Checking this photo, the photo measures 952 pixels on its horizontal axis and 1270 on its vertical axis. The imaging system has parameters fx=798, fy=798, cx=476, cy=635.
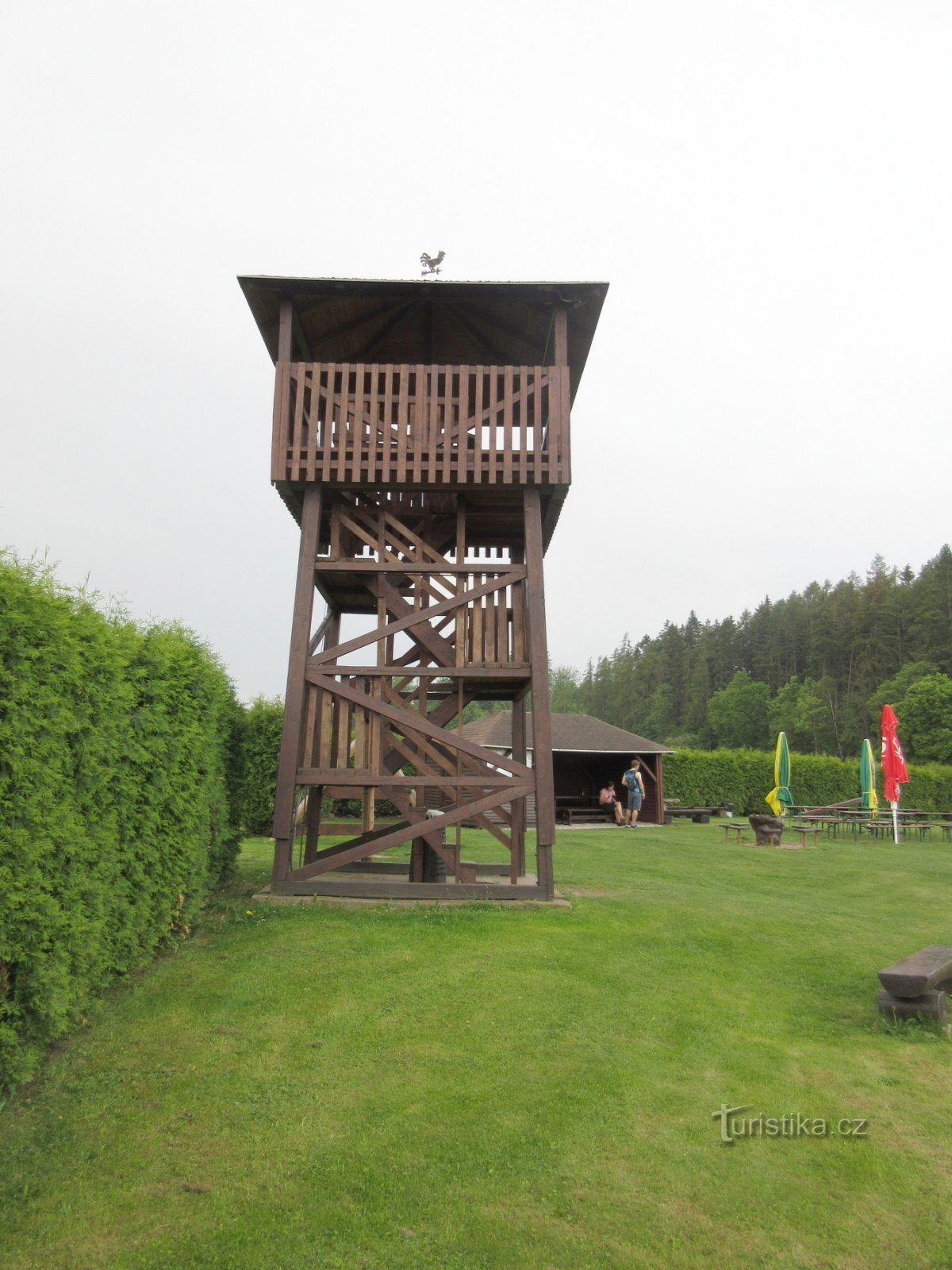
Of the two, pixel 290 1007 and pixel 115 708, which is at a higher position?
→ pixel 115 708

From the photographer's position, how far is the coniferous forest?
63031 millimetres

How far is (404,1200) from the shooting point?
3605 mm

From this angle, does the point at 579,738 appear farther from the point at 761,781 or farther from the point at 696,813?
the point at 761,781

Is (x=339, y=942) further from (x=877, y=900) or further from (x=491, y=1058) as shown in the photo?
(x=877, y=900)

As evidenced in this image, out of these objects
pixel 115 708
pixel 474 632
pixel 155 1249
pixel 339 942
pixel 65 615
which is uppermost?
pixel 474 632

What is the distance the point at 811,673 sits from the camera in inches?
3022

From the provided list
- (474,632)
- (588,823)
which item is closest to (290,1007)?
(474,632)

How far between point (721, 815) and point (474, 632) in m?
26.7

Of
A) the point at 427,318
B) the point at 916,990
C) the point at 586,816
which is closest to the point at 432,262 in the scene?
the point at 427,318

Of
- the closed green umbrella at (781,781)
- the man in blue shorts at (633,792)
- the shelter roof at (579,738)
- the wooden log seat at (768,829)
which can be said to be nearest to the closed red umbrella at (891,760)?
the closed green umbrella at (781,781)

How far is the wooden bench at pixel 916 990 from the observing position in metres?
5.81

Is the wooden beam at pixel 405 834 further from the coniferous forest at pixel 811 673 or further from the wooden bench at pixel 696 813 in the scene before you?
the coniferous forest at pixel 811 673

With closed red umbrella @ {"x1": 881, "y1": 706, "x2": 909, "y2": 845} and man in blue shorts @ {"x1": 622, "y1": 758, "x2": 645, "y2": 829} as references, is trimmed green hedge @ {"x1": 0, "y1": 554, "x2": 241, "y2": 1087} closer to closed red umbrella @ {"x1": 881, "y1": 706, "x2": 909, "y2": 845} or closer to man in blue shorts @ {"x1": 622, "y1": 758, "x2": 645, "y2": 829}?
closed red umbrella @ {"x1": 881, "y1": 706, "x2": 909, "y2": 845}

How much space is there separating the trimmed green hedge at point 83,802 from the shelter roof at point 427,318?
547 cm
